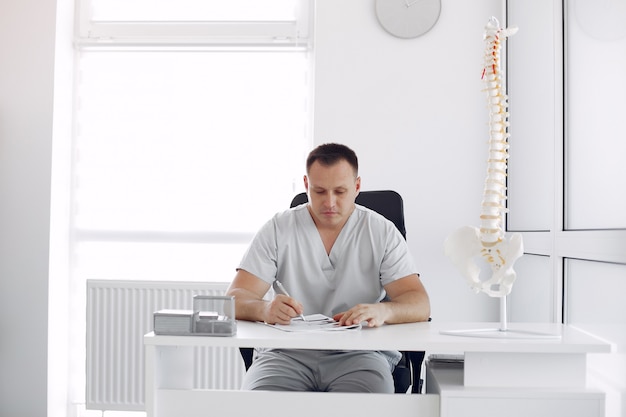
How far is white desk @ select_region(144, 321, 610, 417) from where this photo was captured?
1.72 metres

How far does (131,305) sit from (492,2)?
6.83 feet

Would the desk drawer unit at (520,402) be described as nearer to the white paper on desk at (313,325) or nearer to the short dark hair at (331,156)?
the white paper on desk at (313,325)

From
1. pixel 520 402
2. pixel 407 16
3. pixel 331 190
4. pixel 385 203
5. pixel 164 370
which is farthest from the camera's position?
pixel 407 16

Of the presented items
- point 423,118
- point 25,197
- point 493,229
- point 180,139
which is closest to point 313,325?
point 493,229

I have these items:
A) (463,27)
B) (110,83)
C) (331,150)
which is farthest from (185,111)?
(331,150)

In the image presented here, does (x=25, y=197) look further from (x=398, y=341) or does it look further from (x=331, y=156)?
(x=398, y=341)

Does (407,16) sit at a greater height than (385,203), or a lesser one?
greater

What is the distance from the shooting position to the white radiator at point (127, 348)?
11.7ft

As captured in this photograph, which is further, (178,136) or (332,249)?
(178,136)

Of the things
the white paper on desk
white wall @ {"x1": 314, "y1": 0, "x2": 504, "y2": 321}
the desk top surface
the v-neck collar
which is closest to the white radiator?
white wall @ {"x1": 314, "y1": 0, "x2": 504, "y2": 321}

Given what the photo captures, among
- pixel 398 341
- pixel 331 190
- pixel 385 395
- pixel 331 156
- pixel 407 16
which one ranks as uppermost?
pixel 407 16

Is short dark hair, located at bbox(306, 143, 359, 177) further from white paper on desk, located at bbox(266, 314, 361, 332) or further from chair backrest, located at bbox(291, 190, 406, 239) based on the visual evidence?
white paper on desk, located at bbox(266, 314, 361, 332)

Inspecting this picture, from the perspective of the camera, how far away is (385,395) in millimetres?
1770

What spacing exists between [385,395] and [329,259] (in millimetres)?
651
